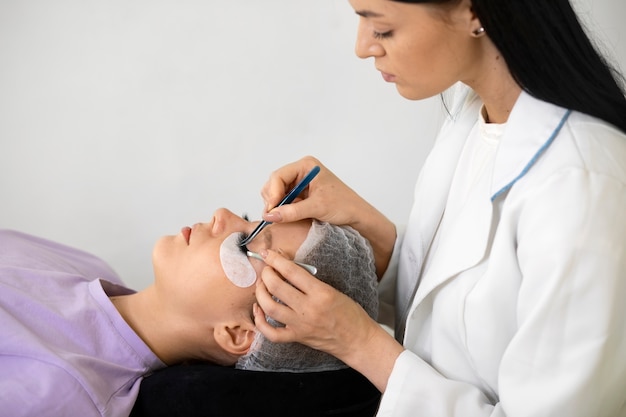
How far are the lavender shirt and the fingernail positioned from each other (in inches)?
17.6

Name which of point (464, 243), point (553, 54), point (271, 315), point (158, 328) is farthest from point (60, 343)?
point (553, 54)

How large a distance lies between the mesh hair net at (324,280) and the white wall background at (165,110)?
910 millimetres

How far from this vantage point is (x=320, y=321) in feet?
5.08

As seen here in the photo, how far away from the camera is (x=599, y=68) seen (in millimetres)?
1450

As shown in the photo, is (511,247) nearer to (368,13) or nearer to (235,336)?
(368,13)

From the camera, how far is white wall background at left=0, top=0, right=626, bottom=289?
8.57 ft

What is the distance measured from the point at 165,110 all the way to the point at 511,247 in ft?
5.11

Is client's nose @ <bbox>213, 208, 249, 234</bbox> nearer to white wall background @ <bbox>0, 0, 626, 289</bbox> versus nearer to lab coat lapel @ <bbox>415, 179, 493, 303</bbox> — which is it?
lab coat lapel @ <bbox>415, 179, 493, 303</bbox>

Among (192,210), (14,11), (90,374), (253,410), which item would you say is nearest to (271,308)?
(253,410)

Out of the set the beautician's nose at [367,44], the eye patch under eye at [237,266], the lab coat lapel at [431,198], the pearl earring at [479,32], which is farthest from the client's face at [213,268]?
the pearl earring at [479,32]

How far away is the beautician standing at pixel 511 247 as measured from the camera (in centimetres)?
135

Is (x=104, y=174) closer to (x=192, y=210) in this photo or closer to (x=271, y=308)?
(x=192, y=210)

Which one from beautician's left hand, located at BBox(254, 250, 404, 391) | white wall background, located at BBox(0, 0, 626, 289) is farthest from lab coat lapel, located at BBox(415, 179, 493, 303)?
white wall background, located at BBox(0, 0, 626, 289)

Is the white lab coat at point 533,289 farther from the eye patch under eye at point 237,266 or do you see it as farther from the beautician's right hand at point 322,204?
the eye patch under eye at point 237,266
